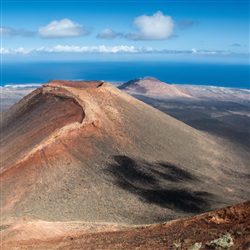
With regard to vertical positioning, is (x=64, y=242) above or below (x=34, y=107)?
below

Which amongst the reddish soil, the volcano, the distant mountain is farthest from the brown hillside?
the distant mountain

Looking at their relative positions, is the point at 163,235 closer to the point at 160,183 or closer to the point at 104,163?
the point at 160,183

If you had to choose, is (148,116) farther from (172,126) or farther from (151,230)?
(151,230)

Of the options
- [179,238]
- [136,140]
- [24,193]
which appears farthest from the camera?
[136,140]

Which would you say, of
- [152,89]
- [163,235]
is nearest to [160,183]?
[163,235]

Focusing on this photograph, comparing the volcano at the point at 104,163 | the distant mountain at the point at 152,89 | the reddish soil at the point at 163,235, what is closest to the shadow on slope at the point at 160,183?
the volcano at the point at 104,163

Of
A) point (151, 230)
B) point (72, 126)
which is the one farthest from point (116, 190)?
point (151, 230)
